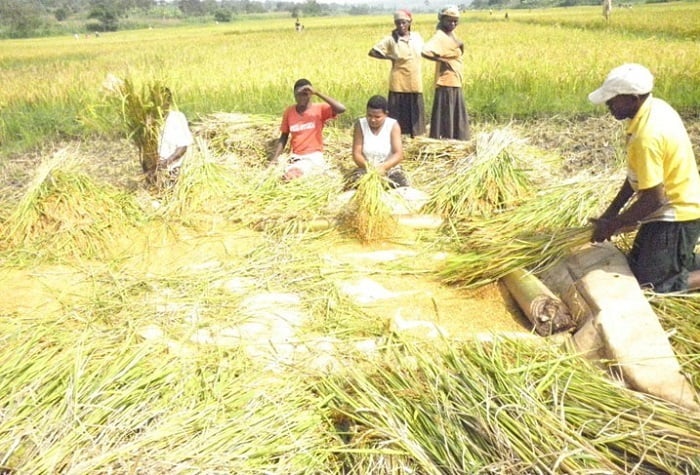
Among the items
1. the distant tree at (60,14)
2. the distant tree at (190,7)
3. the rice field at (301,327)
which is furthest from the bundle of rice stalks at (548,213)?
the distant tree at (190,7)

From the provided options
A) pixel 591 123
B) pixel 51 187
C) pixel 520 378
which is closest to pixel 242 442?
pixel 520 378

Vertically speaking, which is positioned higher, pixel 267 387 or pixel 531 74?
pixel 531 74

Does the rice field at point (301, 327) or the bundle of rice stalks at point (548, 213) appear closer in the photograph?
the rice field at point (301, 327)

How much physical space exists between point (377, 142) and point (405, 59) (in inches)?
58.7

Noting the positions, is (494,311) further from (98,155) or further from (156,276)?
(98,155)

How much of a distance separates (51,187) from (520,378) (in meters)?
3.69

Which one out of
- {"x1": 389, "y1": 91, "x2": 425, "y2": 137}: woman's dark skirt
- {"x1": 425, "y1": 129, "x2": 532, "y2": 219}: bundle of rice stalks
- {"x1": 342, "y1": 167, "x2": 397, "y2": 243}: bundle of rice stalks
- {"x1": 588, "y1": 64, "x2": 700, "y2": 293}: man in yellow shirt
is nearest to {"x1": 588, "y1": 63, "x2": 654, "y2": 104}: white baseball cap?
{"x1": 588, "y1": 64, "x2": 700, "y2": 293}: man in yellow shirt

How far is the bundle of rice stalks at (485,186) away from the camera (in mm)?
3771

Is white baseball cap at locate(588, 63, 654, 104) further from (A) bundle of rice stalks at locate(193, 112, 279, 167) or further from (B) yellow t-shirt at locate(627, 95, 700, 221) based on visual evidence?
(A) bundle of rice stalks at locate(193, 112, 279, 167)

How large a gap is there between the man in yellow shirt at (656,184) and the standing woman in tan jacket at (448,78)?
2.95 metres

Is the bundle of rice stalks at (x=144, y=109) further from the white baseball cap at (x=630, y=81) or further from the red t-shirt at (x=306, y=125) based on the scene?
the white baseball cap at (x=630, y=81)

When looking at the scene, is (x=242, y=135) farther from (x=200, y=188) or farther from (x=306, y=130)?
(x=200, y=188)

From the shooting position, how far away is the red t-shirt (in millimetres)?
4668

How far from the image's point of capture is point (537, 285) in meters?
2.76
